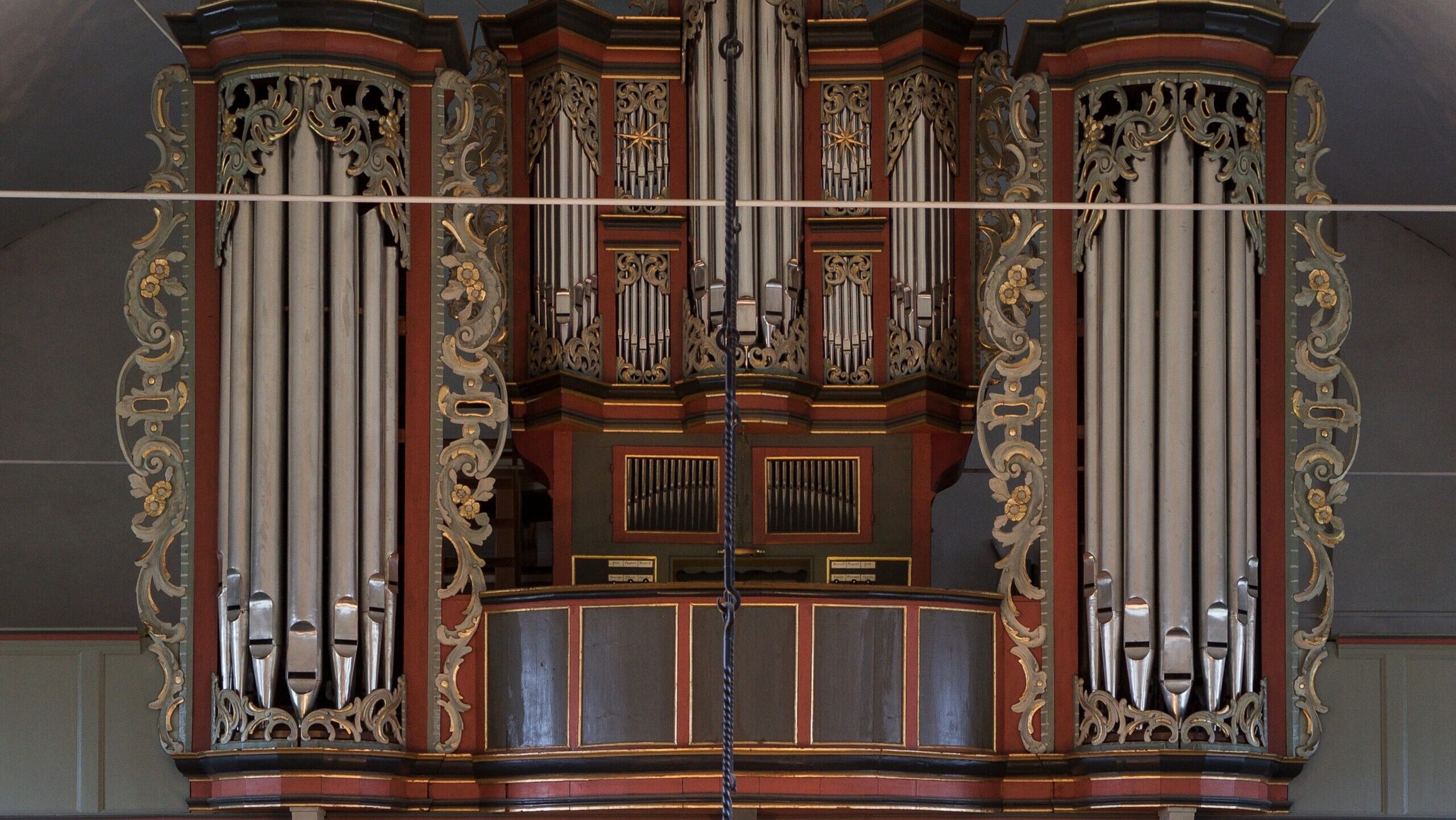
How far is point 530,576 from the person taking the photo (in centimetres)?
1355

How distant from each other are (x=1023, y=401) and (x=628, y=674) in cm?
243

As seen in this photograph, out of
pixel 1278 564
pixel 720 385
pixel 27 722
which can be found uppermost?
pixel 720 385

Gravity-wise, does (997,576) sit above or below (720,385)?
below

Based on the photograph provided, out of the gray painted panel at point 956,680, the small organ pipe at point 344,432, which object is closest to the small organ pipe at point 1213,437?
the gray painted panel at point 956,680

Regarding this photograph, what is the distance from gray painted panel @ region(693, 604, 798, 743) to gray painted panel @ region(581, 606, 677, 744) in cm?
14

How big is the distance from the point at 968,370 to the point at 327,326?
11.6 feet

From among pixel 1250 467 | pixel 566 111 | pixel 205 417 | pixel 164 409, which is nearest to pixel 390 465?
pixel 205 417

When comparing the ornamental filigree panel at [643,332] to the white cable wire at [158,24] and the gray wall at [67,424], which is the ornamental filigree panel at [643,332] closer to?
the white cable wire at [158,24]

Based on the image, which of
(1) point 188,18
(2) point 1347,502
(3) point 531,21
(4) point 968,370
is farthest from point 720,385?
(2) point 1347,502

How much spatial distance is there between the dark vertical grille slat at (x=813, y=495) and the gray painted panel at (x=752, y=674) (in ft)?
4.14

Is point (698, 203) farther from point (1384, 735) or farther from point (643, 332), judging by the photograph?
point (1384, 735)

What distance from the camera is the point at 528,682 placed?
11531 millimetres

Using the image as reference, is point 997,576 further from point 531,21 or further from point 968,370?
point 531,21

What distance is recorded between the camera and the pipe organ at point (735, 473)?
446 inches
